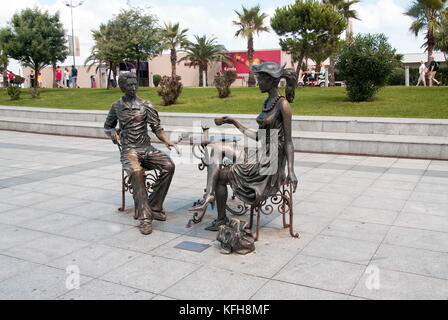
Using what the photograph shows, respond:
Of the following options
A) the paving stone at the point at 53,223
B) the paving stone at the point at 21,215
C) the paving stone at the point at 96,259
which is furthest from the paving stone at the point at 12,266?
the paving stone at the point at 21,215

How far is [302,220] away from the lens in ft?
18.8

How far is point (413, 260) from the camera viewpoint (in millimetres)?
4371

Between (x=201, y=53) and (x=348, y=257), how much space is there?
109 feet

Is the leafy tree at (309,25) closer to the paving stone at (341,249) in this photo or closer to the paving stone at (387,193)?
the paving stone at (387,193)

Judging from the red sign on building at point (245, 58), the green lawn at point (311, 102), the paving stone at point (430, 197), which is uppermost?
the red sign on building at point (245, 58)

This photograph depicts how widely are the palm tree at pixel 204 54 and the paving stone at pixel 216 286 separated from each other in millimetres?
33334

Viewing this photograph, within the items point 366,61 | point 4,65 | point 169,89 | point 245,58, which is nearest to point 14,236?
point 366,61

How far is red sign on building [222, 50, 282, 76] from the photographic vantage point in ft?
116

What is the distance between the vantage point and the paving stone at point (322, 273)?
12.6 feet

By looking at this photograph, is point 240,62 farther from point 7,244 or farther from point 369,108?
point 7,244

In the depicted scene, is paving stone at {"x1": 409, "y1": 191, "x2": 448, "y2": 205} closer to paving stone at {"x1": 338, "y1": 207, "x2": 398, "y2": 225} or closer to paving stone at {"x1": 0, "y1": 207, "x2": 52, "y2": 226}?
paving stone at {"x1": 338, "y1": 207, "x2": 398, "y2": 225}

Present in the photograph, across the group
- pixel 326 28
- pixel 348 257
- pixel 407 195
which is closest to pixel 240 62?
pixel 326 28

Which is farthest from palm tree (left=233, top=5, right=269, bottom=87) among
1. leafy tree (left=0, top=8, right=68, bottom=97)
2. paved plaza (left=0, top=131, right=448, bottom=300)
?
paved plaza (left=0, top=131, right=448, bottom=300)

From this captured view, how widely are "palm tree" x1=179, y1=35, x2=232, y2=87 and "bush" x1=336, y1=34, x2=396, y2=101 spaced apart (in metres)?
22.0
